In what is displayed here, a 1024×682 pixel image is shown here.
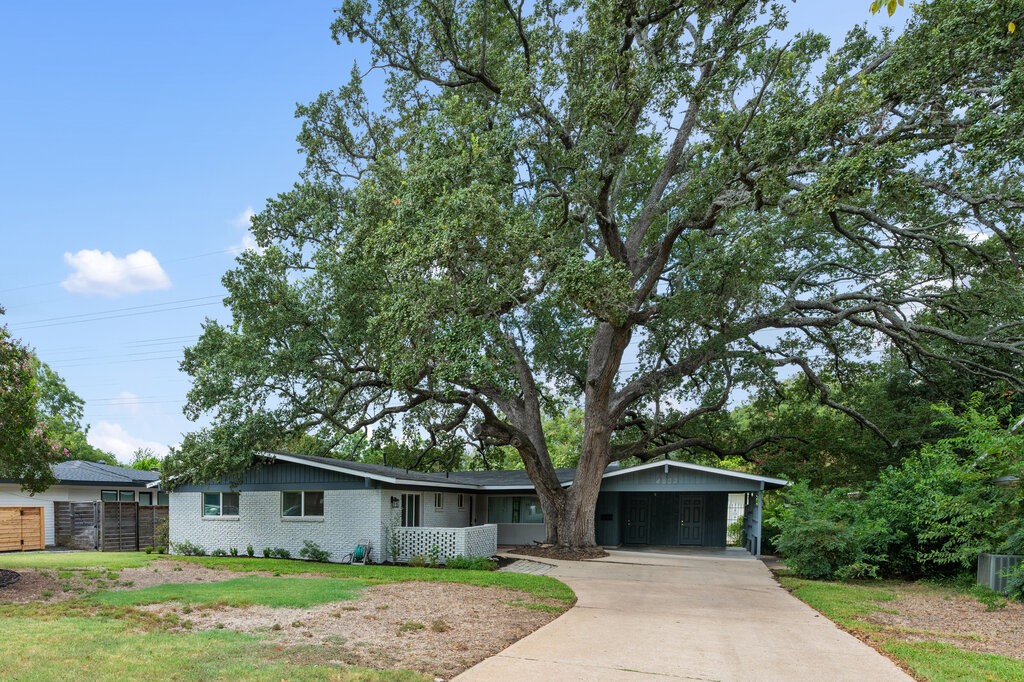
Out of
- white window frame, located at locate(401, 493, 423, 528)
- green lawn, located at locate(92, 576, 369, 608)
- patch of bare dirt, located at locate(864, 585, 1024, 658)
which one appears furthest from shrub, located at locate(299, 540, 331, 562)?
patch of bare dirt, located at locate(864, 585, 1024, 658)

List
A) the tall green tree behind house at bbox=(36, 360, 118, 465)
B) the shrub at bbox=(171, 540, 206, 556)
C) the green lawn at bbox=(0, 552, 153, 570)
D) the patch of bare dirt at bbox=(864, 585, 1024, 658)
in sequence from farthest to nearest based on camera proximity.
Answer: the tall green tree behind house at bbox=(36, 360, 118, 465)
the shrub at bbox=(171, 540, 206, 556)
the green lawn at bbox=(0, 552, 153, 570)
the patch of bare dirt at bbox=(864, 585, 1024, 658)

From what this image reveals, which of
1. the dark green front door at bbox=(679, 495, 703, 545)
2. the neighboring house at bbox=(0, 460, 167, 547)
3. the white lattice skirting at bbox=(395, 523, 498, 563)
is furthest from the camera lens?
the dark green front door at bbox=(679, 495, 703, 545)

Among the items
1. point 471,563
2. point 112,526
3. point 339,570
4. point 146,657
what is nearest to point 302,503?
point 339,570

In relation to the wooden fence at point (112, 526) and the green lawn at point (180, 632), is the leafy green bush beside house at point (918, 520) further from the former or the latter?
the wooden fence at point (112, 526)

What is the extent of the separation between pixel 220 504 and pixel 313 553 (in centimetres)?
431

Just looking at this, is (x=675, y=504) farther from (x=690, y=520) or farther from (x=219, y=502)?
(x=219, y=502)

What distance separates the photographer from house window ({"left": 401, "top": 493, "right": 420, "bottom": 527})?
20.0 meters

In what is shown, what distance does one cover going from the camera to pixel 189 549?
67.6ft

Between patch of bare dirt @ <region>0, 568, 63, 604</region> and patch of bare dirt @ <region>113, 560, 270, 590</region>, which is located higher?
patch of bare dirt @ <region>0, 568, 63, 604</region>

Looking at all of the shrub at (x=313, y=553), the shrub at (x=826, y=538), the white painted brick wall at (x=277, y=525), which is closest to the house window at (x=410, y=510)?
the white painted brick wall at (x=277, y=525)

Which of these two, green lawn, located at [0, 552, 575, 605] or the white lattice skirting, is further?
the white lattice skirting

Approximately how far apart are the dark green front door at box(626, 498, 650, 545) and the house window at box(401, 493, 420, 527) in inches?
366

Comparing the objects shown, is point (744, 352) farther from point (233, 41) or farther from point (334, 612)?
point (233, 41)

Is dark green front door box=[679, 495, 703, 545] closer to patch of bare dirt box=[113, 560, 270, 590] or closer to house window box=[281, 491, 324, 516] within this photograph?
house window box=[281, 491, 324, 516]
